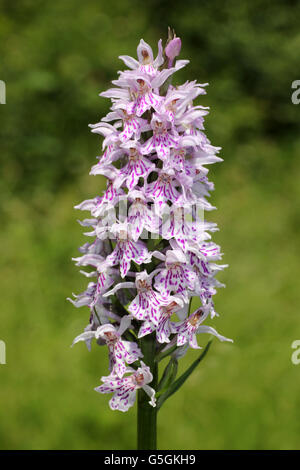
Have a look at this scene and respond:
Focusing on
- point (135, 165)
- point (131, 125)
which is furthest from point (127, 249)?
point (131, 125)

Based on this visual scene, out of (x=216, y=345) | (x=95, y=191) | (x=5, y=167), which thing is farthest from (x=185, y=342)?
(x=5, y=167)

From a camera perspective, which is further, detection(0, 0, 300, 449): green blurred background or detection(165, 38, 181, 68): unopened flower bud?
detection(0, 0, 300, 449): green blurred background

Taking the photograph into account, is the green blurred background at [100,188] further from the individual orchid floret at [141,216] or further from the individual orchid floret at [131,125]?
the individual orchid floret at [131,125]

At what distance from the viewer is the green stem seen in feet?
6.98

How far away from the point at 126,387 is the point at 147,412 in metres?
0.18

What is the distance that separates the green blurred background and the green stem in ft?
7.03

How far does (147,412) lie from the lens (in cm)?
219

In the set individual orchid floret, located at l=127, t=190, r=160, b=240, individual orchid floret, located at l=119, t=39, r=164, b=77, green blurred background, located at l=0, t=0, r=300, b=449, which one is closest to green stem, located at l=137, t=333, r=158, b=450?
individual orchid floret, located at l=127, t=190, r=160, b=240

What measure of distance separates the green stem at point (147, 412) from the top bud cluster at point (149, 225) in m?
0.04

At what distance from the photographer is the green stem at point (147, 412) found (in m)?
2.13

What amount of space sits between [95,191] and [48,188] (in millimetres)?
747

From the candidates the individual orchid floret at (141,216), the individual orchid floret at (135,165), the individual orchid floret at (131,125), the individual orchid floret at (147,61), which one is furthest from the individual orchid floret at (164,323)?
the individual orchid floret at (147,61)

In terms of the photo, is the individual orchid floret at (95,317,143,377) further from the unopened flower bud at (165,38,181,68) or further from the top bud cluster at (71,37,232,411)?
the unopened flower bud at (165,38,181,68)

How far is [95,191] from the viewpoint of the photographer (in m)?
7.62
